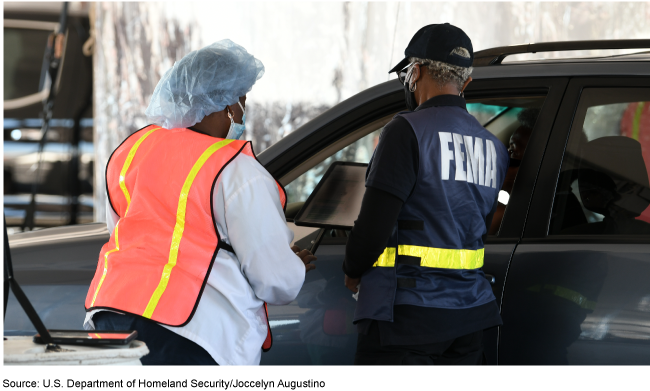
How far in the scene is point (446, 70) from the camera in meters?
1.79

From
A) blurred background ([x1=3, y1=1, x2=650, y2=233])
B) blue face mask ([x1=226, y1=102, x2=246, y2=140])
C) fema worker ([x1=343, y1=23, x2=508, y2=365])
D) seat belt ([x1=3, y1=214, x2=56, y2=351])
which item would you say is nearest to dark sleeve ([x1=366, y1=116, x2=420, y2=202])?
fema worker ([x1=343, y1=23, x2=508, y2=365])

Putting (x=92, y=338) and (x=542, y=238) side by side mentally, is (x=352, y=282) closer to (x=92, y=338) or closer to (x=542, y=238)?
(x=542, y=238)

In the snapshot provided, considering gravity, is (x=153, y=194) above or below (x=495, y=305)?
above

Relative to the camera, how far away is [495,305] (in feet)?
6.20

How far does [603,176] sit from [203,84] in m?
1.31

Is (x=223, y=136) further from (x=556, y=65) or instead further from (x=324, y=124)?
(x=556, y=65)

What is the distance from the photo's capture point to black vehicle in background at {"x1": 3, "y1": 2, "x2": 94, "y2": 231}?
6531 mm

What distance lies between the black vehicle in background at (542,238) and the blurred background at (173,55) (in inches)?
146

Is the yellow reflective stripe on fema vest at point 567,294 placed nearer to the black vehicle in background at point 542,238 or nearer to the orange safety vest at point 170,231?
the black vehicle in background at point 542,238

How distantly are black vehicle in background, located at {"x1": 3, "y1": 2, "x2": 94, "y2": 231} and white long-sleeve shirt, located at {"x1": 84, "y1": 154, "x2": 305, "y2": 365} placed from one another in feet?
17.7

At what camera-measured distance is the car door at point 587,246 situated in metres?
1.93

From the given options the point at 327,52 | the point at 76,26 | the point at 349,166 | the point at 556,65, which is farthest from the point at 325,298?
the point at 76,26

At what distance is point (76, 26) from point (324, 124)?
17.2 feet

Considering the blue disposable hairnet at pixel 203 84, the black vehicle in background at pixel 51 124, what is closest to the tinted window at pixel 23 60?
the black vehicle in background at pixel 51 124
